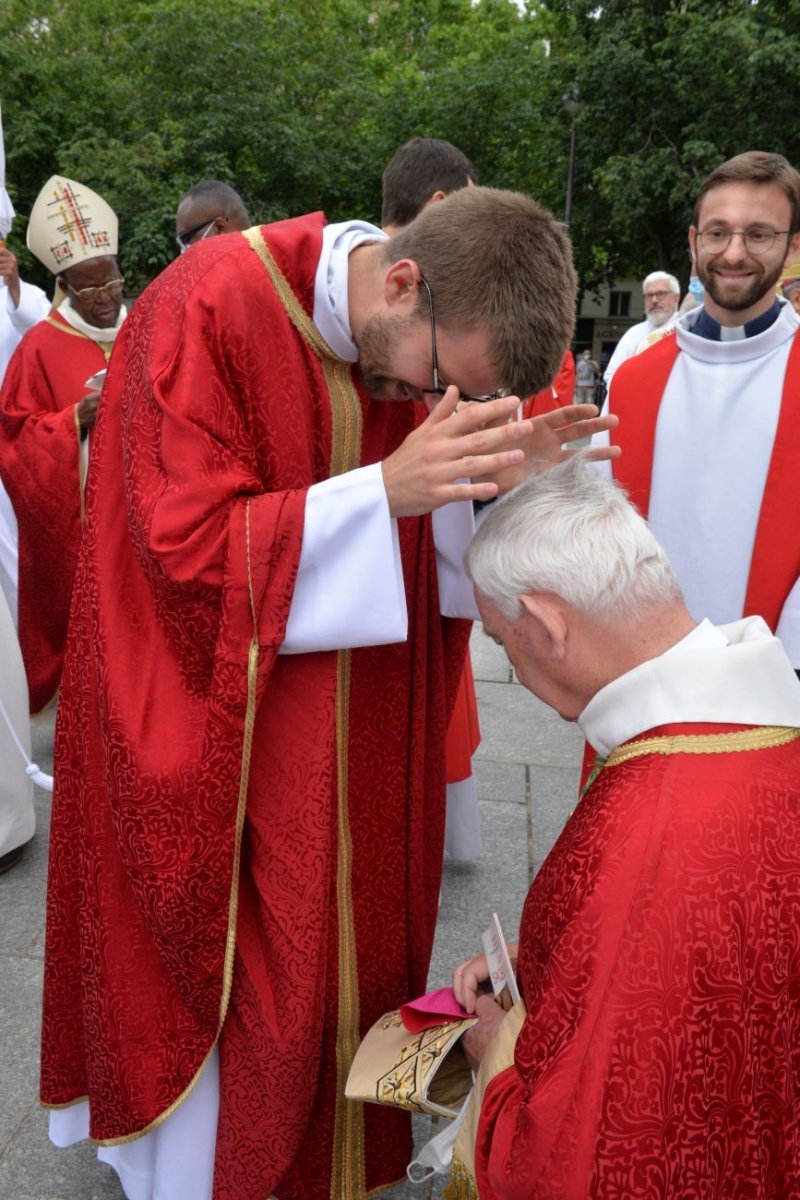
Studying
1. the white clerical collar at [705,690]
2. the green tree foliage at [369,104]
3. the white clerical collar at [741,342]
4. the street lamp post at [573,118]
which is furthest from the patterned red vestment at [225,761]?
the street lamp post at [573,118]

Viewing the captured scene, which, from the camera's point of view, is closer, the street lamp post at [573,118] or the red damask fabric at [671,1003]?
the red damask fabric at [671,1003]

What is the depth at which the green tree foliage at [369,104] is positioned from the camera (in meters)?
16.4

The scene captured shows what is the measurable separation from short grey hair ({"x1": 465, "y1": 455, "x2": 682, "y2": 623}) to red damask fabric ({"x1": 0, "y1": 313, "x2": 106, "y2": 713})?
2558mm

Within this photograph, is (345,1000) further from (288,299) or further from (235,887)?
(288,299)

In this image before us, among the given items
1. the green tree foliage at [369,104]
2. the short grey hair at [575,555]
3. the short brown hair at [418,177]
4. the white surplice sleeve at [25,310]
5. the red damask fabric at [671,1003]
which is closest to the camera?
the red damask fabric at [671,1003]

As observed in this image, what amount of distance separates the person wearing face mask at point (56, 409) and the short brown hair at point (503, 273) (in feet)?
7.95

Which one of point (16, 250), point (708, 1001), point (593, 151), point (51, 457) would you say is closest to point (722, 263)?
point (708, 1001)

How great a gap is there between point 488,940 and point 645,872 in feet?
2.03

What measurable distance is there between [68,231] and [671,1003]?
145 inches

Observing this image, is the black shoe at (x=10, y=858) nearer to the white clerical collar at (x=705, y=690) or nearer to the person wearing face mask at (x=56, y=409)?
the person wearing face mask at (x=56, y=409)

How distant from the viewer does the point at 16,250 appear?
16328 millimetres

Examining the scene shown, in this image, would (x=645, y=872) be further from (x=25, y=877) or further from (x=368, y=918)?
(x=25, y=877)

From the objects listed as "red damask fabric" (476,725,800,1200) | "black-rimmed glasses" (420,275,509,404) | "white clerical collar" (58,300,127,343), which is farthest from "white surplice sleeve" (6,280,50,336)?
"red damask fabric" (476,725,800,1200)

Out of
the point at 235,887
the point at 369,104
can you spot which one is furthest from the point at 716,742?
the point at 369,104
